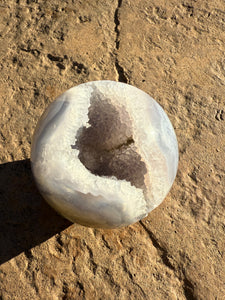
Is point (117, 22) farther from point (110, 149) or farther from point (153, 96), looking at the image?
point (110, 149)

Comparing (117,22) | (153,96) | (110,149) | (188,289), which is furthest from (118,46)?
(188,289)

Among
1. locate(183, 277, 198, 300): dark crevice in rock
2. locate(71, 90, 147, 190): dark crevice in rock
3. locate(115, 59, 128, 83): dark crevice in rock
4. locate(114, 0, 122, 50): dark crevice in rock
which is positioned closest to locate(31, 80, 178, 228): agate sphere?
locate(71, 90, 147, 190): dark crevice in rock

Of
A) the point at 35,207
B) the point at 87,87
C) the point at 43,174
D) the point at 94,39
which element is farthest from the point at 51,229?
the point at 94,39

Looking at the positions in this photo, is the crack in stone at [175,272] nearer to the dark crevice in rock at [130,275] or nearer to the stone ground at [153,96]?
the stone ground at [153,96]

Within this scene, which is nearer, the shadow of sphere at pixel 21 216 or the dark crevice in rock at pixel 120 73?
the shadow of sphere at pixel 21 216

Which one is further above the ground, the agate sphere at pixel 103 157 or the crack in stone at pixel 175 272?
the agate sphere at pixel 103 157

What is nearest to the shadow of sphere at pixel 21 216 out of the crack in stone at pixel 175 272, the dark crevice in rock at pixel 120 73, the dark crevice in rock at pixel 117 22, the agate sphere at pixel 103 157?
the agate sphere at pixel 103 157

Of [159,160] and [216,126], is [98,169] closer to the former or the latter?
[159,160]
